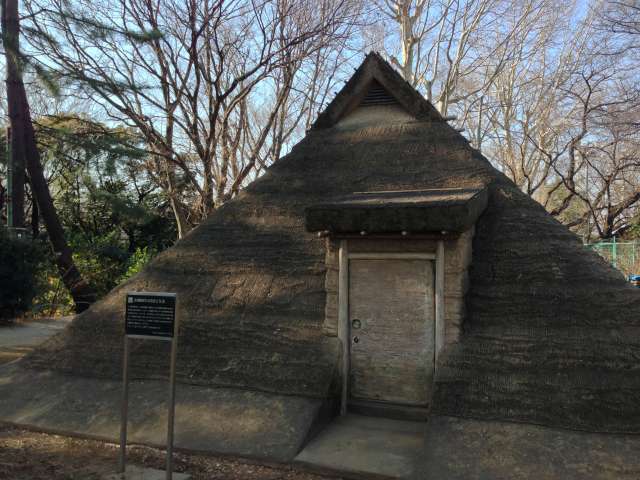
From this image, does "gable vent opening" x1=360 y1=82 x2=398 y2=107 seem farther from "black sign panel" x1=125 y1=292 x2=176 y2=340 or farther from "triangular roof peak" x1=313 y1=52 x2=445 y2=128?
"black sign panel" x1=125 y1=292 x2=176 y2=340

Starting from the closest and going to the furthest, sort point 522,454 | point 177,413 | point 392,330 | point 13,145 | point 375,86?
point 522,454 < point 177,413 < point 392,330 < point 375,86 < point 13,145

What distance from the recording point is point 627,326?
603cm

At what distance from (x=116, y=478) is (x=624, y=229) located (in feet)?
92.0

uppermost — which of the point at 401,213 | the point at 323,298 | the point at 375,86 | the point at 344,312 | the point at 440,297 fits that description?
the point at 375,86

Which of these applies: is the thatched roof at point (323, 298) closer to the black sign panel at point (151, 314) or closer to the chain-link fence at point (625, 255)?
the black sign panel at point (151, 314)

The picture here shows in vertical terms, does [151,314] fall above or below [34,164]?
below

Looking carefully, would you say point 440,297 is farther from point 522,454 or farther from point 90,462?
point 90,462

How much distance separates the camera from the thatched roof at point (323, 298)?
583 centimetres

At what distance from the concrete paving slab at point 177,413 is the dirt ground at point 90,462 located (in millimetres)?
119

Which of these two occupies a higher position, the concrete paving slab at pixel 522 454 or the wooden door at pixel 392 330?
the wooden door at pixel 392 330

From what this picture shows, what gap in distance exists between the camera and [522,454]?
5.16 m

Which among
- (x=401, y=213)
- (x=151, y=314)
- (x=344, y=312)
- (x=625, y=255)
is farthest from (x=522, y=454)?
(x=625, y=255)

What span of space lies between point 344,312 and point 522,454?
2.59 m

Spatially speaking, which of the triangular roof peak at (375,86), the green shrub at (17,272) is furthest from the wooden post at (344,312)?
the green shrub at (17,272)
